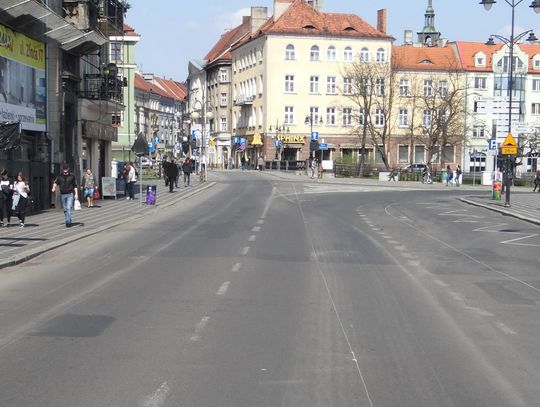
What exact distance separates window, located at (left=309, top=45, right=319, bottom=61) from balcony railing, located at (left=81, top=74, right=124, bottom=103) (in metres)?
56.4

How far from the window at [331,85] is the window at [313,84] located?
1.35 meters

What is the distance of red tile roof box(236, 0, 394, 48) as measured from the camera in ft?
301

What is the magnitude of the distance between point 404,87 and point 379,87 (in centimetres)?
815

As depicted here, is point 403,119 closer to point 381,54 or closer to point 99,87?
point 381,54

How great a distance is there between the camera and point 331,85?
93688 mm

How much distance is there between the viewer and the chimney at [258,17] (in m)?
105

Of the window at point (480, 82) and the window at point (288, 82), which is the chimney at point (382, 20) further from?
the window at point (288, 82)

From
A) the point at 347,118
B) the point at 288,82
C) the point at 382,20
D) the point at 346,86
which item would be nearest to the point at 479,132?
the point at 347,118

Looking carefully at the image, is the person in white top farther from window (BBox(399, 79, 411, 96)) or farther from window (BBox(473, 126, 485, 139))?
window (BBox(473, 126, 485, 139))

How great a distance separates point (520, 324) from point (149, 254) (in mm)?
9187

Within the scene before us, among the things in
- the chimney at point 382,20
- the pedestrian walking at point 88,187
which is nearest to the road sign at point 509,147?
the pedestrian walking at point 88,187

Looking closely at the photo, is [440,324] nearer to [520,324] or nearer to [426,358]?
[520,324]

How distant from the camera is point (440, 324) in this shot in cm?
934

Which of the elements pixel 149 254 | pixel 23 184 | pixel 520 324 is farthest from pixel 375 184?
pixel 520 324
